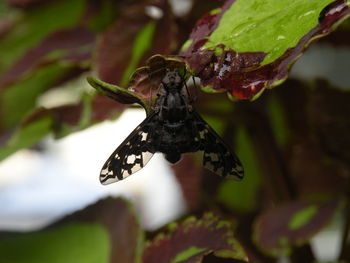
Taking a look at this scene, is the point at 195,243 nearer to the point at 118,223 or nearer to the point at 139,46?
the point at 118,223

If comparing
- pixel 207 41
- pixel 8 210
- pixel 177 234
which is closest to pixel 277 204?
pixel 177 234

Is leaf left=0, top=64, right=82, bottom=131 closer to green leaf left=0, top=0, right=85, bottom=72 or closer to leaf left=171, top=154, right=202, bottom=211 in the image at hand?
green leaf left=0, top=0, right=85, bottom=72

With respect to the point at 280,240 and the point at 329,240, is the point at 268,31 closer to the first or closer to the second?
the point at 280,240

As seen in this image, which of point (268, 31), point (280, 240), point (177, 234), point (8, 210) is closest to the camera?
point (268, 31)

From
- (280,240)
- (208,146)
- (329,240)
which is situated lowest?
(329,240)

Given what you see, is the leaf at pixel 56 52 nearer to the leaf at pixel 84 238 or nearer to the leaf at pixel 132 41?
the leaf at pixel 132 41

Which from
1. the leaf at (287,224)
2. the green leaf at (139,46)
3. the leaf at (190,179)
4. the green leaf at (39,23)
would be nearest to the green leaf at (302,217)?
the leaf at (287,224)

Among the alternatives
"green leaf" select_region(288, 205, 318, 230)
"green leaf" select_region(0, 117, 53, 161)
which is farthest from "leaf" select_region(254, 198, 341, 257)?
"green leaf" select_region(0, 117, 53, 161)
